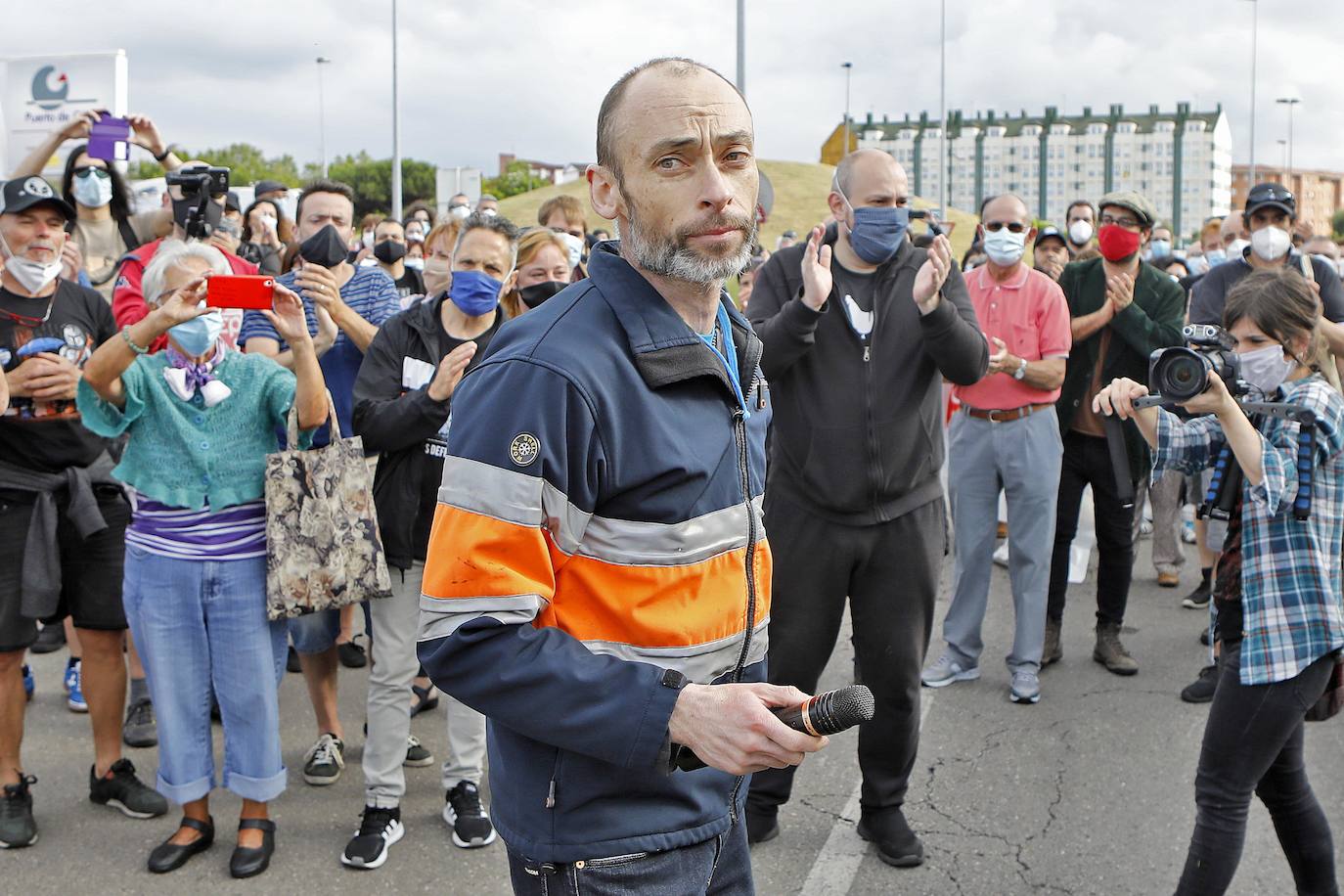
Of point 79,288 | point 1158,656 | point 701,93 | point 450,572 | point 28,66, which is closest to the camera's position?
point 450,572

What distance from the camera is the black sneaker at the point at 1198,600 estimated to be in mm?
7555

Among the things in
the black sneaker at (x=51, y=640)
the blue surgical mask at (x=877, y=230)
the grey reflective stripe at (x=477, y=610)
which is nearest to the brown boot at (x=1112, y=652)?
the blue surgical mask at (x=877, y=230)

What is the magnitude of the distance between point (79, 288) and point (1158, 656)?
5613mm

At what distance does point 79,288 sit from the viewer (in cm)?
496

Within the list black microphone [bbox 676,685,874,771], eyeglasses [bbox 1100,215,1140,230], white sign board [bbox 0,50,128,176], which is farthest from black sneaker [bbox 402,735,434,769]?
white sign board [bbox 0,50,128,176]

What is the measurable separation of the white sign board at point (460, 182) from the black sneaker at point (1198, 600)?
10.6 metres

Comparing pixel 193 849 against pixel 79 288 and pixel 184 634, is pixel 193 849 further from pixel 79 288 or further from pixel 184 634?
pixel 79 288

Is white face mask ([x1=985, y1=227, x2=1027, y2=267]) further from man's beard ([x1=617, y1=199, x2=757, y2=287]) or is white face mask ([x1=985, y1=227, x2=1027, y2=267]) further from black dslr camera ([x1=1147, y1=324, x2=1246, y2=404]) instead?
man's beard ([x1=617, y1=199, x2=757, y2=287])

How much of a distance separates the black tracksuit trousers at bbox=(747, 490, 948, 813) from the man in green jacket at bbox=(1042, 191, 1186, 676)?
249cm

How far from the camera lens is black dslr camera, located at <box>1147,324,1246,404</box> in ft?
10.00

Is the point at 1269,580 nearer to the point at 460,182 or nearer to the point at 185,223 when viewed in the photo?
the point at 185,223

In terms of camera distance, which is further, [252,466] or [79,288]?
[79,288]

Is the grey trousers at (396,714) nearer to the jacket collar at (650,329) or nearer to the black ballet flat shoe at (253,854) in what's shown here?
the black ballet flat shoe at (253,854)

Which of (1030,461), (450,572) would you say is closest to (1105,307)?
(1030,461)
